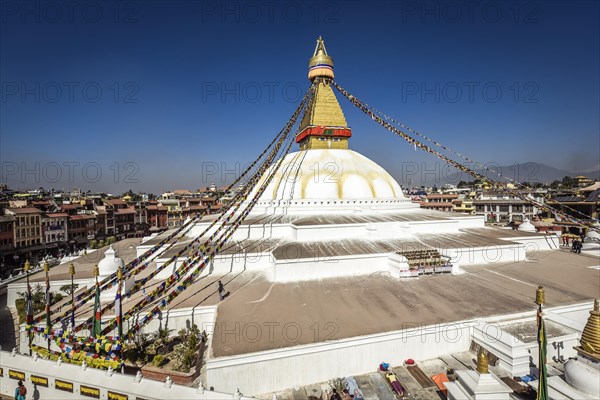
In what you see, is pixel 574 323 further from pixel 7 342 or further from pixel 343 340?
Answer: pixel 7 342

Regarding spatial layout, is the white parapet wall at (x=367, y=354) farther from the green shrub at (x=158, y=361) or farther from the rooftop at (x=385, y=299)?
the green shrub at (x=158, y=361)

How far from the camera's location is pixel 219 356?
601 centimetres

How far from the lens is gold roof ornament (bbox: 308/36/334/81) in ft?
64.3

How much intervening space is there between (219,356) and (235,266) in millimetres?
5572

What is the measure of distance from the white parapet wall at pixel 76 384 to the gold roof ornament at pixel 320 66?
18.3m

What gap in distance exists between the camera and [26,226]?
84.1 feet

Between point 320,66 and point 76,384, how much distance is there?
19.0 metres

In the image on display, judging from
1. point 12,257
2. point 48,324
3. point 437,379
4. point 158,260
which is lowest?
point 12,257

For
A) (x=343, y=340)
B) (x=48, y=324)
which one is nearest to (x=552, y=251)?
(x=343, y=340)

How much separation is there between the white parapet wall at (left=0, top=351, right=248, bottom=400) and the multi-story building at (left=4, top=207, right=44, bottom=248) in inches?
951

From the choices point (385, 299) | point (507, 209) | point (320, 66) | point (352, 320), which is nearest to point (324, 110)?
point (320, 66)

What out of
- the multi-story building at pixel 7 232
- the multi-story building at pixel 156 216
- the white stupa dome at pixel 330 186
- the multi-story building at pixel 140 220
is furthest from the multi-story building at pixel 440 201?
the multi-story building at pixel 7 232

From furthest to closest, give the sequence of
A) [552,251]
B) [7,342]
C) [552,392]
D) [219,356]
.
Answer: [552,251]
[7,342]
[219,356]
[552,392]

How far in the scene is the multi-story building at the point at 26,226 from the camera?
24806 mm
